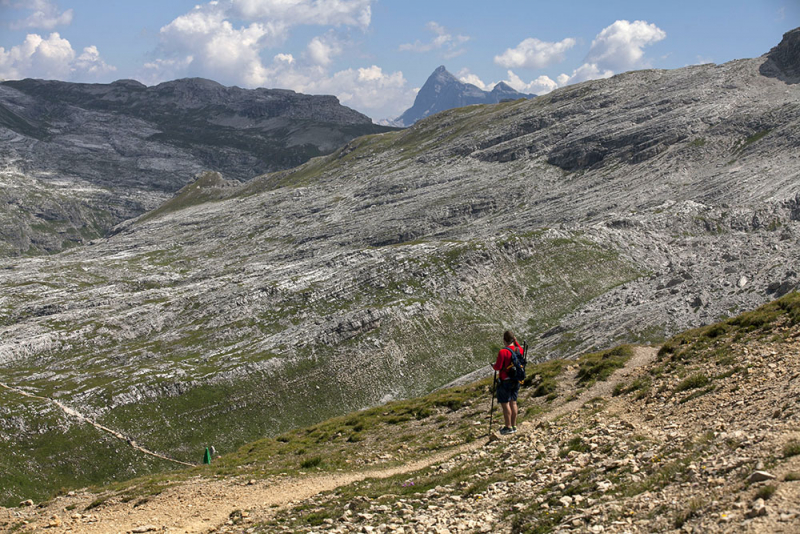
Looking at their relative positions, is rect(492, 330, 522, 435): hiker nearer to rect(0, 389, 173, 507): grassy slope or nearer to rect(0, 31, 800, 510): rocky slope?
rect(0, 31, 800, 510): rocky slope

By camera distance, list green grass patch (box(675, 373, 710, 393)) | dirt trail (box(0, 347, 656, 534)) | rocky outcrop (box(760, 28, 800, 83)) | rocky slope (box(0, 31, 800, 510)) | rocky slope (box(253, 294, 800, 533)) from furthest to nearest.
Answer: rocky outcrop (box(760, 28, 800, 83))
rocky slope (box(0, 31, 800, 510))
green grass patch (box(675, 373, 710, 393))
dirt trail (box(0, 347, 656, 534))
rocky slope (box(253, 294, 800, 533))

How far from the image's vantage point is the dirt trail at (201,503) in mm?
19938

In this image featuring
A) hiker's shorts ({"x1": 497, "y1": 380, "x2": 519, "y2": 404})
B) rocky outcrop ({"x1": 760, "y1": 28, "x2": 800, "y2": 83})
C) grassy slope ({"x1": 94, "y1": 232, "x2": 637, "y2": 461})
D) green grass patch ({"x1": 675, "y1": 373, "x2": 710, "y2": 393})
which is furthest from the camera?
rocky outcrop ({"x1": 760, "y1": 28, "x2": 800, "y2": 83})

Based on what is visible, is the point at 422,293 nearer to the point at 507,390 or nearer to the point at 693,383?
the point at 507,390

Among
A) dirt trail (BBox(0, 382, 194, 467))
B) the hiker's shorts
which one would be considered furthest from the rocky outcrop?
dirt trail (BBox(0, 382, 194, 467))

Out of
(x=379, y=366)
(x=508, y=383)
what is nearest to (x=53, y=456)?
(x=379, y=366)

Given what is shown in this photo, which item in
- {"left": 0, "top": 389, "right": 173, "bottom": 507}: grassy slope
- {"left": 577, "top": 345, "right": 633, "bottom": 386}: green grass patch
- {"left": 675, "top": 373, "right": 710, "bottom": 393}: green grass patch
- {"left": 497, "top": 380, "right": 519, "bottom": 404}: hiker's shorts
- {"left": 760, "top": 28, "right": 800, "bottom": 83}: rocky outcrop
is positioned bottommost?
{"left": 0, "top": 389, "right": 173, "bottom": 507}: grassy slope

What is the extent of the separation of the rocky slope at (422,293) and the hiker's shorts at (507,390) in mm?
50800

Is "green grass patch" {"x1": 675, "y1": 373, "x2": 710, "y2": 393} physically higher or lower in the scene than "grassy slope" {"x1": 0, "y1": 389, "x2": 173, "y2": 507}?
higher

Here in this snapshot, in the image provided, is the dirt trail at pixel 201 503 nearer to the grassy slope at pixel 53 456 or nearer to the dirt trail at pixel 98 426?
the grassy slope at pixel 53 456

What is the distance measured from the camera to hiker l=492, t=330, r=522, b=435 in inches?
912

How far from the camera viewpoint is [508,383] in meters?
23.3

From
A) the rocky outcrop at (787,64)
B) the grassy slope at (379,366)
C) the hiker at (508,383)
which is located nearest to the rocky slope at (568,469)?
the hiker at (508,383)

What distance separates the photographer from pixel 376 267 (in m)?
114
